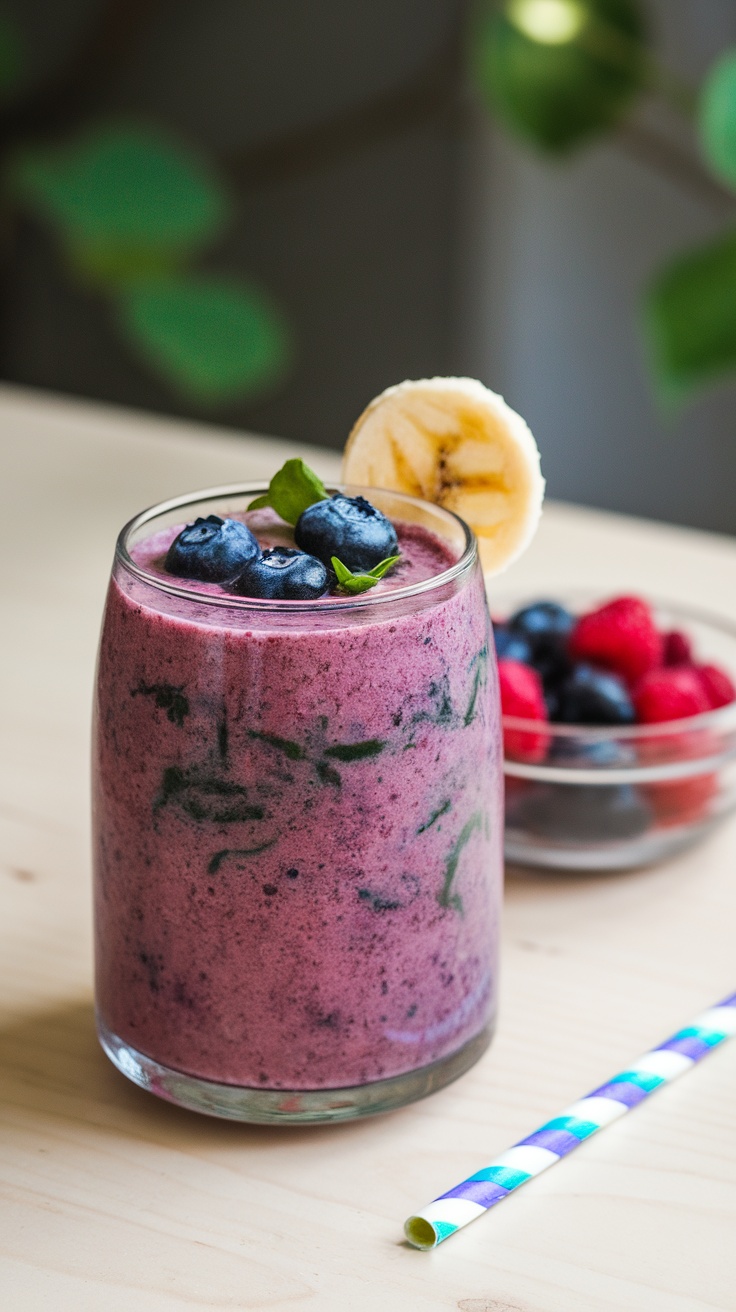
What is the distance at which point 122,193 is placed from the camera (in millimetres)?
2607

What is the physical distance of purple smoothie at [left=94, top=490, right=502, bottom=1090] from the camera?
0.61 meters

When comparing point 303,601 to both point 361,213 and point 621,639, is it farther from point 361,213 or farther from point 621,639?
point 361,213

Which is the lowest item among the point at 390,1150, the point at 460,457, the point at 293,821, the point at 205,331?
the point at 205,331

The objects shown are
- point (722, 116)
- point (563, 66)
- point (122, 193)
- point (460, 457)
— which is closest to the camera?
point (460, 457)

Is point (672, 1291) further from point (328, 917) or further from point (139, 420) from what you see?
point (139, 420)

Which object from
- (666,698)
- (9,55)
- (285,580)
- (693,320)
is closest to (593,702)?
(666,698)

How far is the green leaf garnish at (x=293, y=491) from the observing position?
27.2 inches

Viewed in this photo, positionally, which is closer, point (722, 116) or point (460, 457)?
point (460, 457)

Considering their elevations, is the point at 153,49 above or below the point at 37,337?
above

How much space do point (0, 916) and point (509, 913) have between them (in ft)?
0.97

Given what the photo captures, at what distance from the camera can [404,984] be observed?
67 cm

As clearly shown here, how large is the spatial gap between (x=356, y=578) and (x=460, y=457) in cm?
13

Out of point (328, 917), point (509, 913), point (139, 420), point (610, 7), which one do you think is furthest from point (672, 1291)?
point (610, 7)

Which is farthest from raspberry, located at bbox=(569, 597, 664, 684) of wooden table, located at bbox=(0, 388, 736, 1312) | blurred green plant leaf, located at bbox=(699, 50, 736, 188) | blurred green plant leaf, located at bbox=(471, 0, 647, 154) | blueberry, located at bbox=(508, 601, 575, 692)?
blurred green plant leaf, located at bbox=(471, 0, 647, 154)
